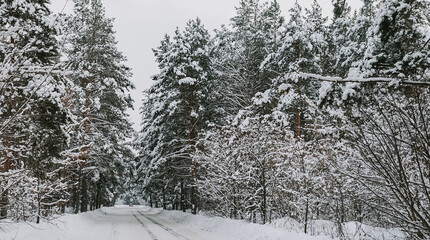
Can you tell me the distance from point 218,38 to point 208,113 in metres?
6.86

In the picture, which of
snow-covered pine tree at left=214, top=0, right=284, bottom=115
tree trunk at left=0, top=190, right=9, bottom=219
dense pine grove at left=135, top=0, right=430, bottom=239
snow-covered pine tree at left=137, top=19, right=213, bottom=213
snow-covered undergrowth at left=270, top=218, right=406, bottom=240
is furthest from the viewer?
snow-covered pine tree at left=214, top=0, right=284, bottom=115

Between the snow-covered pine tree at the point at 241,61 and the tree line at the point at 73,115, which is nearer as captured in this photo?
the tree line at the point at 73,115

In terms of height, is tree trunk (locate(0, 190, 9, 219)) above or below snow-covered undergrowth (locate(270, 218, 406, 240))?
above

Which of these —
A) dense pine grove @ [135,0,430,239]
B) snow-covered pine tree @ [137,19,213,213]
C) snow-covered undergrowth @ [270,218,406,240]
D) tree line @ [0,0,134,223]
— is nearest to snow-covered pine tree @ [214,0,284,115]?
dense pine grove @ [135,0,430,239]

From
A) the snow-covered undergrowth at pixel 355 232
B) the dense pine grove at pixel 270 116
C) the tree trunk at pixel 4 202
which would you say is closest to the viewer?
the tree trunk at pixel 4 202

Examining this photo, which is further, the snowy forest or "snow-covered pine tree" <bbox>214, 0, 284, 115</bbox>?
"snow-covered pine tree" <bbox>214, 0, 284, 115</bbox>

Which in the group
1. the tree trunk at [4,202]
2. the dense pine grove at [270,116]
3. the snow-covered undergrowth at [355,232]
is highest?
the dense pine grove at [270,116]

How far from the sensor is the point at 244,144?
13328 mm

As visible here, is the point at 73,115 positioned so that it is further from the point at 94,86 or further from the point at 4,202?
the point at 94,86

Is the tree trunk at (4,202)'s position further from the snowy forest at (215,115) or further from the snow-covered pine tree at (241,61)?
the snow-covered pine tree at (241,61)

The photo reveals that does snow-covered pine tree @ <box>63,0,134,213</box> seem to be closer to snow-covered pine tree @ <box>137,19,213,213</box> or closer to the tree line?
the tree line

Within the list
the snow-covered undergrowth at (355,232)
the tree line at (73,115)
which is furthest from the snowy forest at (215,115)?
the snow-covered undergrowth at (355,232)

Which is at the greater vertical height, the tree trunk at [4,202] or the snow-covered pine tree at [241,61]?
the snow-covered pine tree at [241,61]

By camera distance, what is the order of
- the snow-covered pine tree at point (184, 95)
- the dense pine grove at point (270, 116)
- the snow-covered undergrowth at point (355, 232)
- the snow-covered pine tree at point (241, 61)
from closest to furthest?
the snow-covered undergrowth at point (355, 232) → the dense pine grove at point (270, 116) → the snow-covered pine tree at point (184, 95) → the snow-covered pine tree at point (241, 61)
